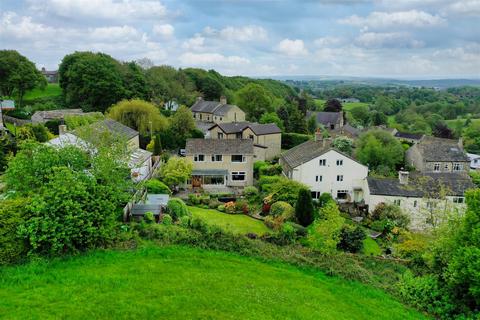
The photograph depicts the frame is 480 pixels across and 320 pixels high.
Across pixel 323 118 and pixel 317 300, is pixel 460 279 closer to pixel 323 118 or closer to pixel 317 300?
pixel 317 300

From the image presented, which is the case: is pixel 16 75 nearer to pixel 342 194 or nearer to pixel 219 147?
pixel 219 147

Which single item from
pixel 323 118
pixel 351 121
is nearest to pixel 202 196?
pixel 323 118

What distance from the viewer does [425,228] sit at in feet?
98.3

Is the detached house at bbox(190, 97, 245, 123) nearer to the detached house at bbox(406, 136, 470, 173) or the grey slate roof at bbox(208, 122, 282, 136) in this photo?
the grey slate roof at bbox(208, 122, 282, 136)

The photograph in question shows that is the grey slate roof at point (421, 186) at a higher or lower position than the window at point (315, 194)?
higher

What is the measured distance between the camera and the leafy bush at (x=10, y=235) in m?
15.6

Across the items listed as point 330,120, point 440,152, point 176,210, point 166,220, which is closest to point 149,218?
point 166,220

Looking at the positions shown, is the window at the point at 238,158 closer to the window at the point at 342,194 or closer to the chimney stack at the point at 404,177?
the window at the point at 342,194

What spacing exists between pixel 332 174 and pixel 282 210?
8427 mm

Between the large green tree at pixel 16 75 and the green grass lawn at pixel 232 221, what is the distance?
5864 cm

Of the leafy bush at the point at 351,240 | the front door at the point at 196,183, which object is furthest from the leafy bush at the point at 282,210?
the front door at the point at 196,183

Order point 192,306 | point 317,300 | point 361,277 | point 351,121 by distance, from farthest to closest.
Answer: point 351,121
point 361,277
point 317,300
point 192,306

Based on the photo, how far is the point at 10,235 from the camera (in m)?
15.8

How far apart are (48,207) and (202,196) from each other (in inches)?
741
